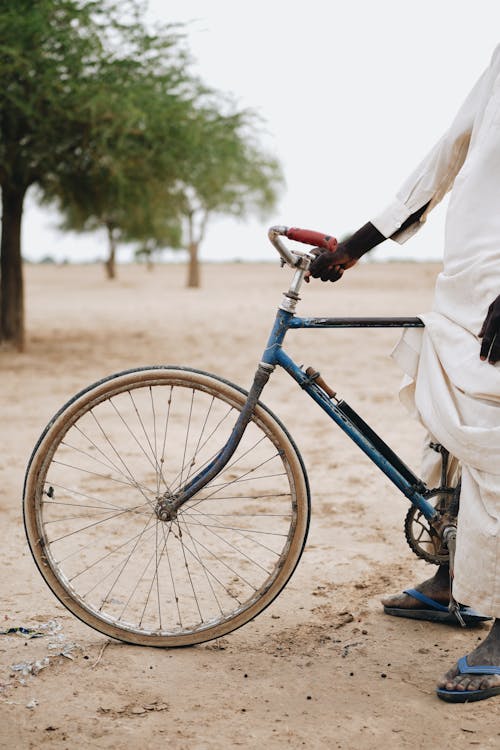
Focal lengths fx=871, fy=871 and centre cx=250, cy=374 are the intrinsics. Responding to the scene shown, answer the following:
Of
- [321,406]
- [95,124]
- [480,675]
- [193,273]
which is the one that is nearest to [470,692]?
[480,675]

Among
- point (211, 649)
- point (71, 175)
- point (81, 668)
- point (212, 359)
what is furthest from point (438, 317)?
point (71, 175)

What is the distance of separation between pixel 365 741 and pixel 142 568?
4.87 ft

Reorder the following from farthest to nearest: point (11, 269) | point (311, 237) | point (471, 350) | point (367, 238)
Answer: point (11, 269) → point (367, 238) → point (311, 237) → point (471, 350)

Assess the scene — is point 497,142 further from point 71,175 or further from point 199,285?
point 199,285

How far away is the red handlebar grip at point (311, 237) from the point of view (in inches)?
107

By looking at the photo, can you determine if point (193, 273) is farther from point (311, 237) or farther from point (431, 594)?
point (311, 237)

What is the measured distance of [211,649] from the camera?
9.55ft

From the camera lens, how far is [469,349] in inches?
101

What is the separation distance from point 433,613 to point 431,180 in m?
1.52

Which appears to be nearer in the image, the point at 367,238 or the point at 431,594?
the point at 367,238

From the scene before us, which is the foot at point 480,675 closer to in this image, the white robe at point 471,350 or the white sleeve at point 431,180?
the white robe at point 471,350

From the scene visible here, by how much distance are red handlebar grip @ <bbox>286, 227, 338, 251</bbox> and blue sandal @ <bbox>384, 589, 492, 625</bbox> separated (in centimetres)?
132

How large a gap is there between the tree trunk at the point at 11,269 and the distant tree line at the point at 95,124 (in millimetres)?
14

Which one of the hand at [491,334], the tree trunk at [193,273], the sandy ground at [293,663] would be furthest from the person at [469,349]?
the tree trunk at [193,273]
